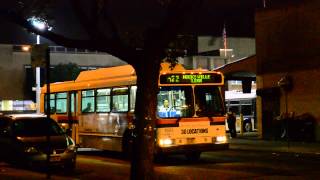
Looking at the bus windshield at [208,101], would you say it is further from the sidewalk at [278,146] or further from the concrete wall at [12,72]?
the concrete wall at [12,72]

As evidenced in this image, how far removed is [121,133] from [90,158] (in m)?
2.62

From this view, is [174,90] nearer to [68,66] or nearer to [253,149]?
[253,149]

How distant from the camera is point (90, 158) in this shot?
2280cm

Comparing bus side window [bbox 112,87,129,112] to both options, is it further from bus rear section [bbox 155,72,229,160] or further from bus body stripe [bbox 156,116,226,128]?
bus body stripe [bbox 156,116,226,128]

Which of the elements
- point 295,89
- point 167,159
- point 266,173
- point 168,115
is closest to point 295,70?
point 295,89

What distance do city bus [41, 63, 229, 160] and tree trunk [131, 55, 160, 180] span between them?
20.8 feet

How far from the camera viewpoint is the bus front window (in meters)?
19.1

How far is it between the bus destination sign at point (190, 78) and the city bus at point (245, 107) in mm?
19750

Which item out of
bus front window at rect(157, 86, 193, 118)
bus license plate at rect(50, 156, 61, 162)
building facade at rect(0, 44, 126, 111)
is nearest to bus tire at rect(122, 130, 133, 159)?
bus front window at rect(157, 86, 193, 118)

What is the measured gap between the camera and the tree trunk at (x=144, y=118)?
1237 centimetres

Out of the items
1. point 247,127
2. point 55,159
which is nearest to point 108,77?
point 55,159

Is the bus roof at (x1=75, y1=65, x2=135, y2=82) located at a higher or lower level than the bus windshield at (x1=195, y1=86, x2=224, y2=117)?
higher

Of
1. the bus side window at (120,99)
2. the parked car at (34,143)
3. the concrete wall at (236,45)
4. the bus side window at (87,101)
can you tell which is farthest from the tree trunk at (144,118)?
the concrete wall at (236,45)

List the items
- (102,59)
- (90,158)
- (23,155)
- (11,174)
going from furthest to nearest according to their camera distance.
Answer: (102,59) < (90,158) < (23,155) < (11,174)
